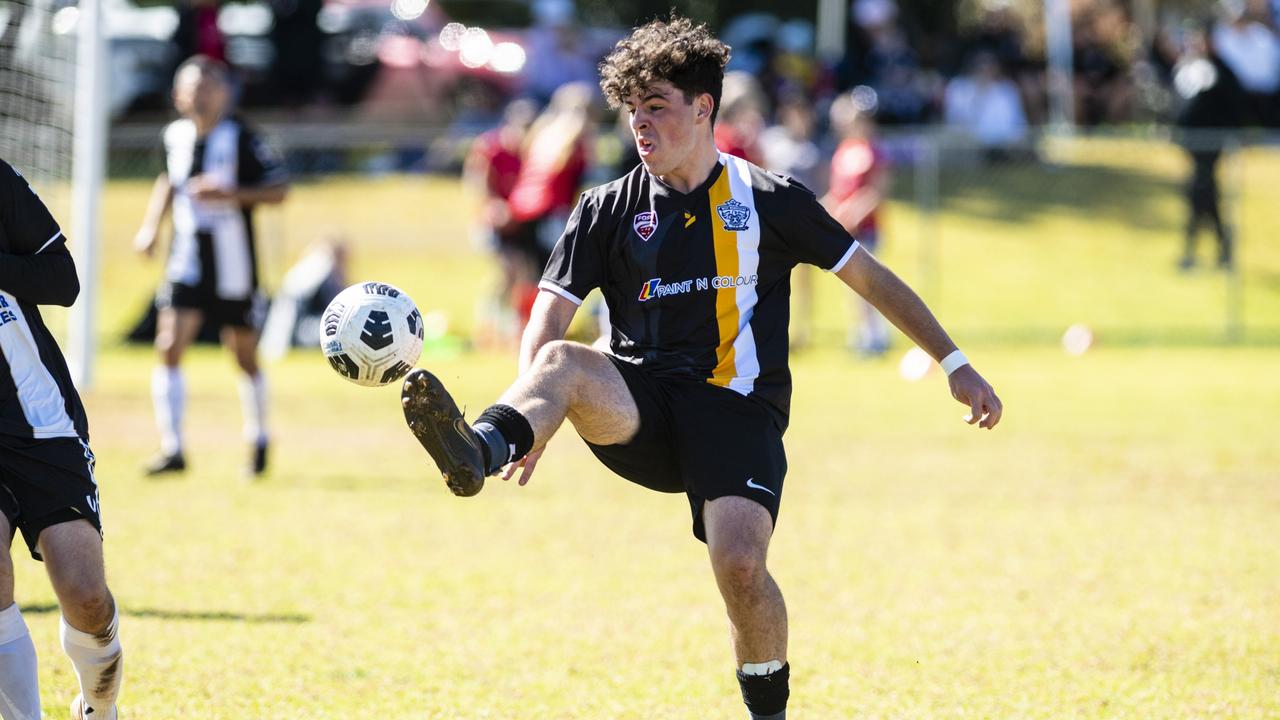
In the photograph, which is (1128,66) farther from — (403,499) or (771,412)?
(771,412)

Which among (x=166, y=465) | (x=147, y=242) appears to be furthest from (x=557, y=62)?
(x=166, y=465)

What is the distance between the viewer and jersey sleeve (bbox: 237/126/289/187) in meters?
10.0

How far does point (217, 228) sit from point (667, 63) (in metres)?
6.07

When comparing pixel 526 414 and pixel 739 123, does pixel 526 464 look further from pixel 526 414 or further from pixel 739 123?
pixel 739 123

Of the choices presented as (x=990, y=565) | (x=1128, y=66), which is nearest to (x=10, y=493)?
(x=990, y=565)

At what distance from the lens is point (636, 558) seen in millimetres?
7793

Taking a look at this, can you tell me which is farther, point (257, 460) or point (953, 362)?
point (257, 460)

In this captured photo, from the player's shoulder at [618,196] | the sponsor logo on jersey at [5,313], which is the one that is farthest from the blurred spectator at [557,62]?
the sponsor logo on jersey at [5,313]

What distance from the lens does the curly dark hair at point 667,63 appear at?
4590 millimetres

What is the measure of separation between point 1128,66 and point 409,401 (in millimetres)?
28470

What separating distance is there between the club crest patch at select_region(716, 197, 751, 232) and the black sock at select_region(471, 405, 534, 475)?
934 mm

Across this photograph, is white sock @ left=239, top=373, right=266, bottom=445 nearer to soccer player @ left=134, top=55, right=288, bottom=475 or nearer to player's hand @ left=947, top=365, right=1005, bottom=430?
soccer player @ left=134, top=55, right=288, bottom=475

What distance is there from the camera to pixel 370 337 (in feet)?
15.5

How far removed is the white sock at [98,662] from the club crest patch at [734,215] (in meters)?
2.12
